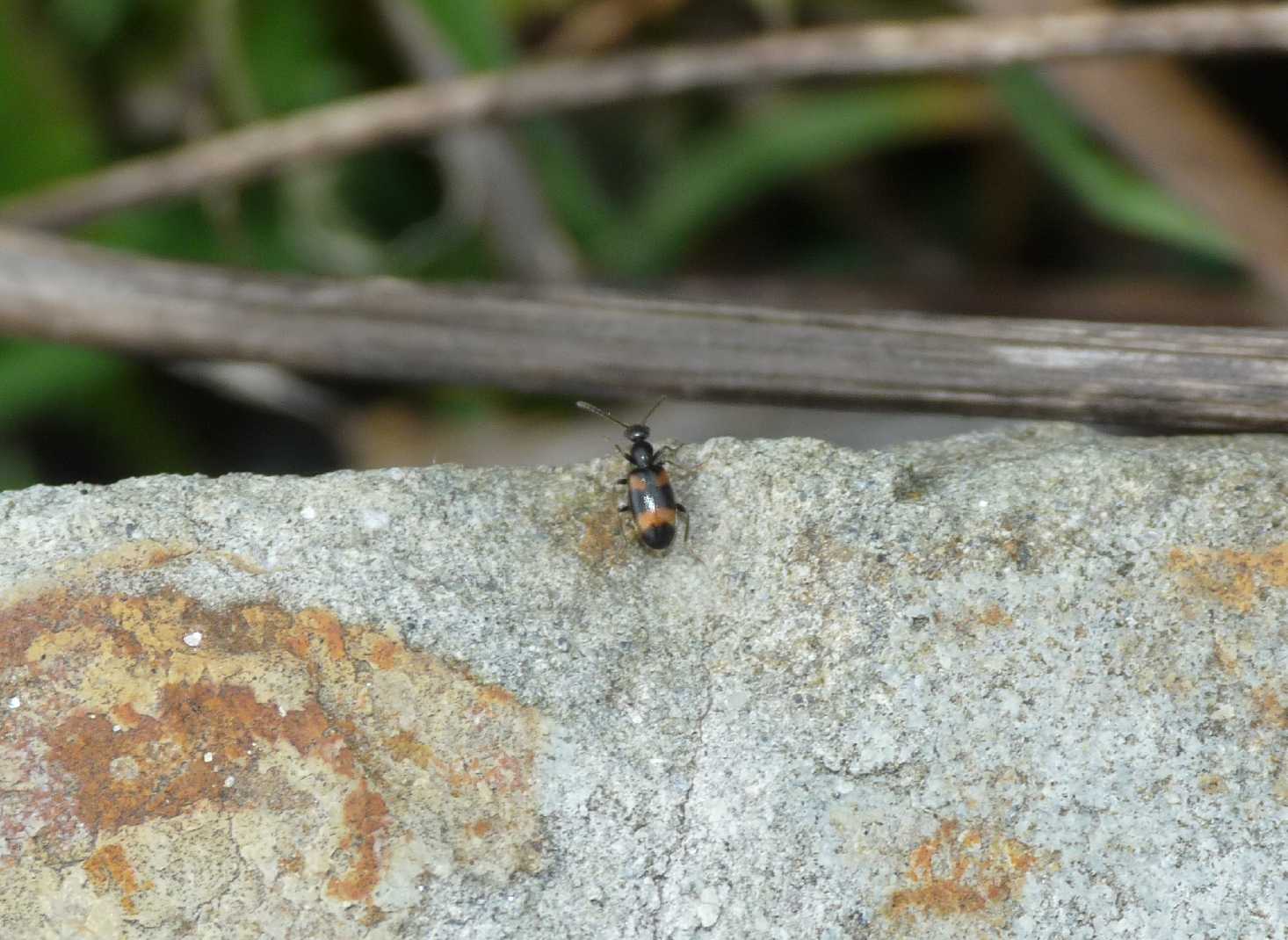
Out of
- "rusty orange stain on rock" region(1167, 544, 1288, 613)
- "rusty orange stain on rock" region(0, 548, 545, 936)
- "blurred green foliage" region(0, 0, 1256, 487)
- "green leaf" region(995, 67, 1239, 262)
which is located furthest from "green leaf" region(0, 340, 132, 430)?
"rusty orange stain on rock" region(1167, 544, 1288, 613)

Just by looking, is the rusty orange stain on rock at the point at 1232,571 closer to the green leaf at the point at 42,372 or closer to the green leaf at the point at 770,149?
the green leaf at the point at 770,149

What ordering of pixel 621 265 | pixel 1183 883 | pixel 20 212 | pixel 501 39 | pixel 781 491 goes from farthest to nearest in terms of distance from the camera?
1. pixel 621 265
2. pixel 501 39
3. pixel 20 212
4. pixel 781 491
5. pixel 1183 883

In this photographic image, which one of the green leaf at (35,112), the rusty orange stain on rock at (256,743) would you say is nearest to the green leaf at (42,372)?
the green leaf at (35,112)

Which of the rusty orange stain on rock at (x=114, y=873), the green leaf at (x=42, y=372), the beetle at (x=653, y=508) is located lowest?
the rusty orange stain on rock at (x=114, y=873)

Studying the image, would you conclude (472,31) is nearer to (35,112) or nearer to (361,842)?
(35,112)

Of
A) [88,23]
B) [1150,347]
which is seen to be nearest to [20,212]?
[88,23]

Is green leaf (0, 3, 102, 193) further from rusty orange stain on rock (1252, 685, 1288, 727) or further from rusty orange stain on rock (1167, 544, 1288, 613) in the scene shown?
rusty orange stain on rock (1252, 685, 1288, 727)

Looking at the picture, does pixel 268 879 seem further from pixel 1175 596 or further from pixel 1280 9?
pixel 1280 9
